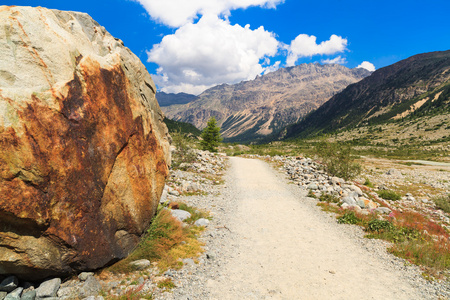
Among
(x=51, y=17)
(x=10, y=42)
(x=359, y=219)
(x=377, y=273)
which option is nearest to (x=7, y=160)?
(x=10, y=42)

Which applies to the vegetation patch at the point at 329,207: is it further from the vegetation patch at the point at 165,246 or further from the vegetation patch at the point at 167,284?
the vegetation patch at the point at 167,284

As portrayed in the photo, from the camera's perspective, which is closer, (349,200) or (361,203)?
(361,203)

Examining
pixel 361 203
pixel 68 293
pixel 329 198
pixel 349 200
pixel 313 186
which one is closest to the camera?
pixel 68 293

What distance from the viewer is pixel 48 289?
4863mm

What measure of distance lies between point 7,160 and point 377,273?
10.9 metres

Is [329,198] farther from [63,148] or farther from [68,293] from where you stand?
[63,148]

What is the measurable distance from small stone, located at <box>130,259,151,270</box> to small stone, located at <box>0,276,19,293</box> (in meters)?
2.63

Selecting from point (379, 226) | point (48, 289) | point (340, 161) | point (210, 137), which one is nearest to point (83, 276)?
point (48, 289)

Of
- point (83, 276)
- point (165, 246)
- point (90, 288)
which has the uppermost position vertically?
point (83, 276)

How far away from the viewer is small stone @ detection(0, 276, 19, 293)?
4609 mm

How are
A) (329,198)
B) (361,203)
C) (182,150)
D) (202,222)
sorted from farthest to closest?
(182,150)
(329,198)
(361,203)
(202,222)

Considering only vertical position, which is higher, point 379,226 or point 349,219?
point 379,226

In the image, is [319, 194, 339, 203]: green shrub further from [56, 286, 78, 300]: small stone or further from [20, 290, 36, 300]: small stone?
[20, 290, 36, 300]: small stone

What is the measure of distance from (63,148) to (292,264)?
811cm
